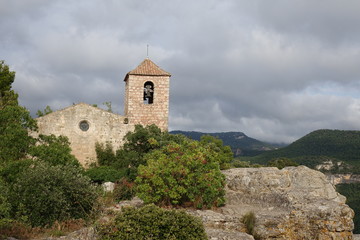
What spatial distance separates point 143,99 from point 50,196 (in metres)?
16.5

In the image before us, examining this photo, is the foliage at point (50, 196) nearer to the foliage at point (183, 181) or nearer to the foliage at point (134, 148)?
the foliage at point (183, 181)

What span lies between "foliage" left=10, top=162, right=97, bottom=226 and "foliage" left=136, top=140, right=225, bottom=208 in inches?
80.0

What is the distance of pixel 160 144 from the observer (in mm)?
23781

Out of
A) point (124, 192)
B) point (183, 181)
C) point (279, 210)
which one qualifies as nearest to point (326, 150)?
point (124, 192)

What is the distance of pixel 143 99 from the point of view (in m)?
28.9

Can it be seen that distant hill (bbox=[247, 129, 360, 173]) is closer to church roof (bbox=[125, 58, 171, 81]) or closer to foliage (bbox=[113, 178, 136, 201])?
church roof (bbox=[125, 58, 171, 81])

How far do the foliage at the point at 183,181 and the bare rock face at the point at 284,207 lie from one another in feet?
2.86

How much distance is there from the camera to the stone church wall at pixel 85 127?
27516 mm

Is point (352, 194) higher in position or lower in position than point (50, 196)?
lower

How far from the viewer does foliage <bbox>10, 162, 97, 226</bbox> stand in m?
13.1

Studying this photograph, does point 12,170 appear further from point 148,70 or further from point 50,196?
point 148,70

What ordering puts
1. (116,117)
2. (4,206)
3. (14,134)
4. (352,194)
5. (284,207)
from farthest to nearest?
(352,194), (116,117), (14,134), (284,207), (4,206)

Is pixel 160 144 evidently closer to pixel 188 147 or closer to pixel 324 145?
pixel 188 147

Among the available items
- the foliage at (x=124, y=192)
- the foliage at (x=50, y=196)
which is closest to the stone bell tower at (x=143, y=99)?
the foliage at (x=124, y=192)
